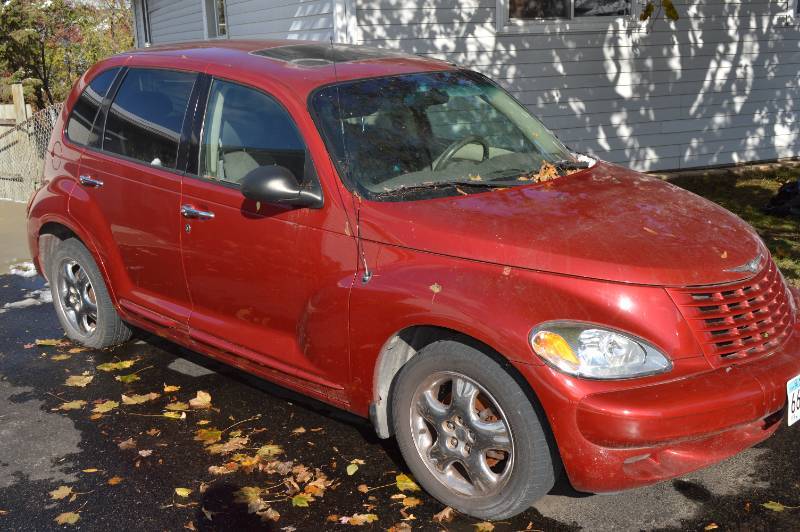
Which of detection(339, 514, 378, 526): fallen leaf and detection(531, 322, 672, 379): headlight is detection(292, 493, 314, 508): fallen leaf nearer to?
detection(339, 514, 378, 526): fallen leaf

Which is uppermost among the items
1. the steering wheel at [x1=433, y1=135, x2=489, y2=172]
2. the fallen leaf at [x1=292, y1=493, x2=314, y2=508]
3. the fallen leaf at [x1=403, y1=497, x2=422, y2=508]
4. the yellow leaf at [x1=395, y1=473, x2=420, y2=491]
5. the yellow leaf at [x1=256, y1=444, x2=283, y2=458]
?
the steering wheel at [x1=433, y1=135, x2=489, y2=172]

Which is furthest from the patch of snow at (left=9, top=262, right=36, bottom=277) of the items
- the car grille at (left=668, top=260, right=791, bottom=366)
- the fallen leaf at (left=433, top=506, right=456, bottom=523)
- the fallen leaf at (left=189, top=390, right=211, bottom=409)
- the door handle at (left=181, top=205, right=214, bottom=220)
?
the car grille at (left=668, top=260, right=791, bottom=366)

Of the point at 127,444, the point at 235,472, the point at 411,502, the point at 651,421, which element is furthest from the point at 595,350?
the point at 127,444

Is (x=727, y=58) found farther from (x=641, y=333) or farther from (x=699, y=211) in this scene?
(x=641, y=333)

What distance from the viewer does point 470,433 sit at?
366 cm

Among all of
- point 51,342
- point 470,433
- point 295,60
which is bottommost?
point 51,342

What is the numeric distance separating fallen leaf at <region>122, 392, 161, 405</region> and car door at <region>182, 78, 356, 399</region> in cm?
60

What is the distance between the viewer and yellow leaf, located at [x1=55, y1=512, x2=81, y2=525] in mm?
3809

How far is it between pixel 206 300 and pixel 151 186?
29.8 inches

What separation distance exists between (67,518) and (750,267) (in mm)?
3169

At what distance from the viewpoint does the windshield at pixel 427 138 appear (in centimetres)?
412

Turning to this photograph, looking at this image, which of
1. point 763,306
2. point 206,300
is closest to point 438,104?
point 206,300

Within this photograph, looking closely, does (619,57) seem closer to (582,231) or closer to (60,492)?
(582,231)

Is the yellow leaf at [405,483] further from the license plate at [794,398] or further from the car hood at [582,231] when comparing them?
the license plate at [794,398]
